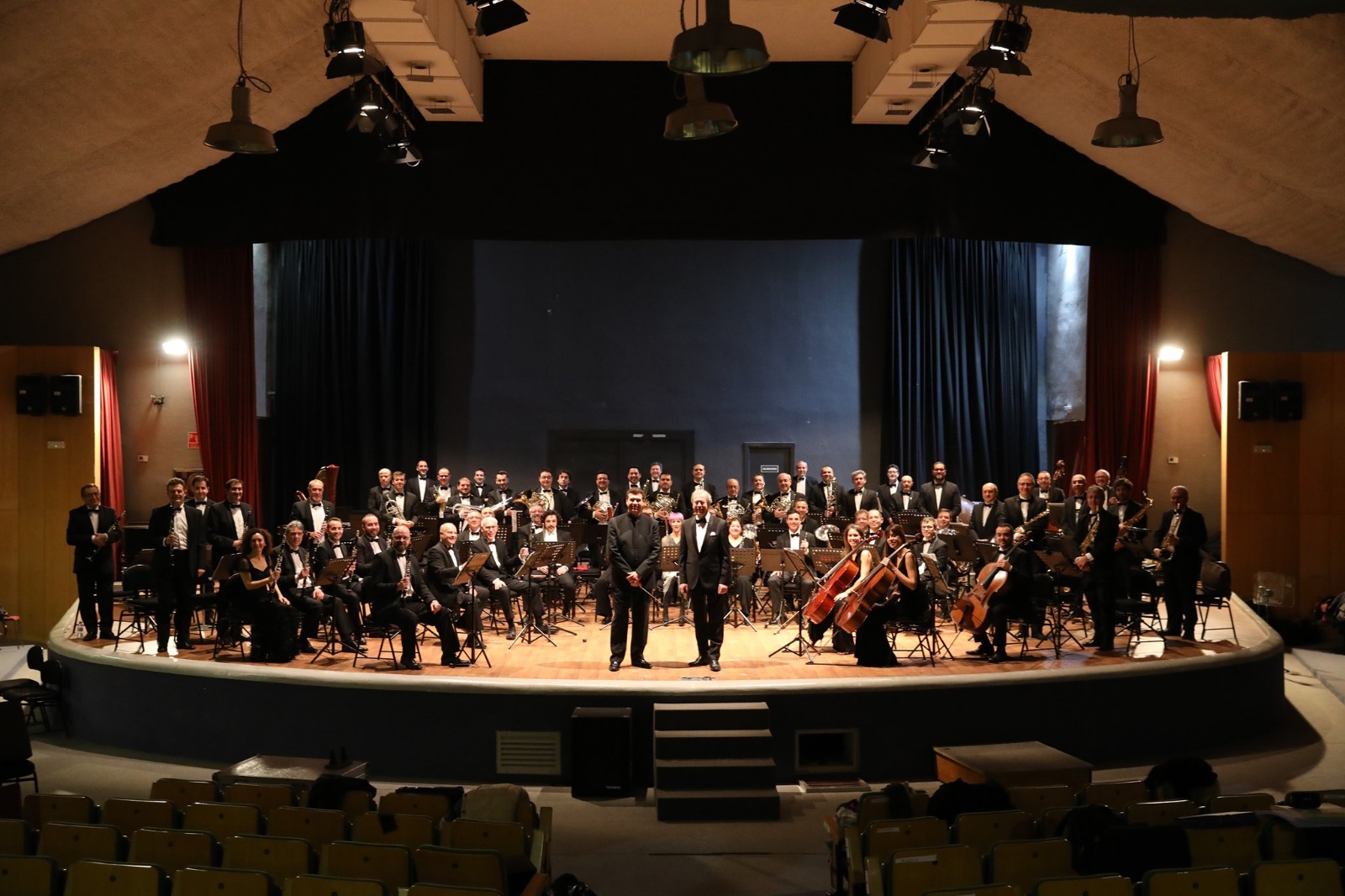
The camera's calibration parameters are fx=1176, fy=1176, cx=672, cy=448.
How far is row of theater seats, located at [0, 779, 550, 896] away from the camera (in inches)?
178

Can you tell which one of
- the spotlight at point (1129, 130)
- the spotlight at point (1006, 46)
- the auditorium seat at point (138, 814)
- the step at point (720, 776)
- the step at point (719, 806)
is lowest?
the step at point (719, 806)

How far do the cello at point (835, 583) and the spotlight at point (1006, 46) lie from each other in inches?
163

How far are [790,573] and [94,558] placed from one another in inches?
282

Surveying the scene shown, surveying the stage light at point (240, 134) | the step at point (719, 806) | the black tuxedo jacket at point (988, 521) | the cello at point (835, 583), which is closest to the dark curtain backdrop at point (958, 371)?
the black tuxedo jacket at point (988, 521)

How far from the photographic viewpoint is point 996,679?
31.2 feet

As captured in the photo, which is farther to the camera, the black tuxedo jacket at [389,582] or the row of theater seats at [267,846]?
the black tuxedo jacket at [389,582]

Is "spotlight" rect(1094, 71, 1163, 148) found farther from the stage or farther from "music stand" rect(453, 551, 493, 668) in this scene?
"music stand" rect(453, 551, 493, 668)

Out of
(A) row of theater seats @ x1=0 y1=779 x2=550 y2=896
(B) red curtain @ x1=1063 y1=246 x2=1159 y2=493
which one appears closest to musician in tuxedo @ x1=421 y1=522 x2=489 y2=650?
(A) row of theater seats @ x1=0 y1=779 x2=550 y2=896

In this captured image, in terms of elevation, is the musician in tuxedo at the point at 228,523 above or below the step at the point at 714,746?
above

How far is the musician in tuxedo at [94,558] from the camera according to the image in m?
11.6

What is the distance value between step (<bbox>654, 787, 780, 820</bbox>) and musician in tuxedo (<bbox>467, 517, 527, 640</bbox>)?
10.6 feet

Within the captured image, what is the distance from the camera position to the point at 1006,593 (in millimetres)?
10516

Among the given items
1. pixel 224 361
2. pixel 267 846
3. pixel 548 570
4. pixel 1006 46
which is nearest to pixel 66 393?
pixel 224 361

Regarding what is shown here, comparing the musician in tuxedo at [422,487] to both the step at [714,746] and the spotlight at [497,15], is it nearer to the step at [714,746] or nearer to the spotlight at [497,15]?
the spotlight at [497,15]
